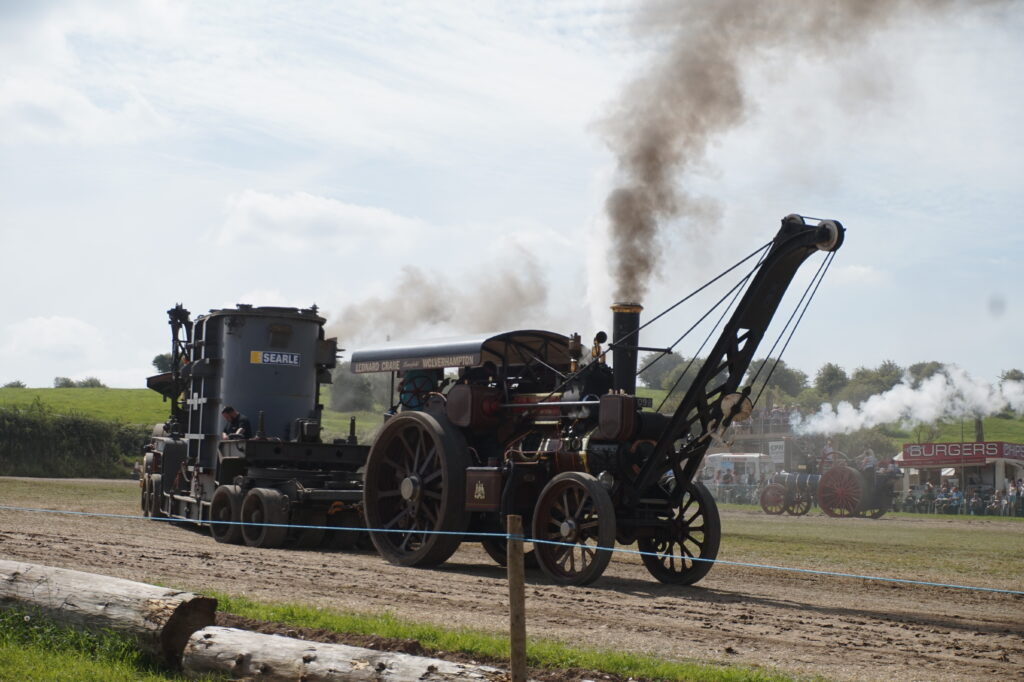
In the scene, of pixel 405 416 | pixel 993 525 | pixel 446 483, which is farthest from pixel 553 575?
pixel 993 525

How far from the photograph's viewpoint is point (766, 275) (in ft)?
39.3

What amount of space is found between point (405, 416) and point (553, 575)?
2.97 meters

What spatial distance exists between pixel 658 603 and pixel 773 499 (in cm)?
2702

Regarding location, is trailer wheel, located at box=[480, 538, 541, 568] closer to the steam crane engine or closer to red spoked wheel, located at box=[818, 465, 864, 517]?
the steam crane engine

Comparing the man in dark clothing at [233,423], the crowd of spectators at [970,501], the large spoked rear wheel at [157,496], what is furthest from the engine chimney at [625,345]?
the crowd of spectators at [970,501]

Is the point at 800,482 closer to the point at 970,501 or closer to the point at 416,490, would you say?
the point at 970,501

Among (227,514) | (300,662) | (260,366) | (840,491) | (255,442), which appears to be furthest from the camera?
(840,491)

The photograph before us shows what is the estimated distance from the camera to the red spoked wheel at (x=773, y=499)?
121ft

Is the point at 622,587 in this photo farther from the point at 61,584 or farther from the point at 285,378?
the point at 285,378

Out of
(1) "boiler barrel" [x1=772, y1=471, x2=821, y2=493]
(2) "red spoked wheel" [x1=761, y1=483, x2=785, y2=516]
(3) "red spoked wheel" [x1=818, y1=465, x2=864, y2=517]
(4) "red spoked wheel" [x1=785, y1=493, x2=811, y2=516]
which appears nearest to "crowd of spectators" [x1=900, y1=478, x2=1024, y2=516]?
(3) "red spoked wheel" [x1=818, y1=465, x2=864, y2=517]

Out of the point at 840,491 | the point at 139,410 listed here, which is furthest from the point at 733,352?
the point at 139,410

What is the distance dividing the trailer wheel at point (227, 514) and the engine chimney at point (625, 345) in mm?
6132

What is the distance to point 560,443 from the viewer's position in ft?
43.1

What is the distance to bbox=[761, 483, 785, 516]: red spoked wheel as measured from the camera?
3681 cm
